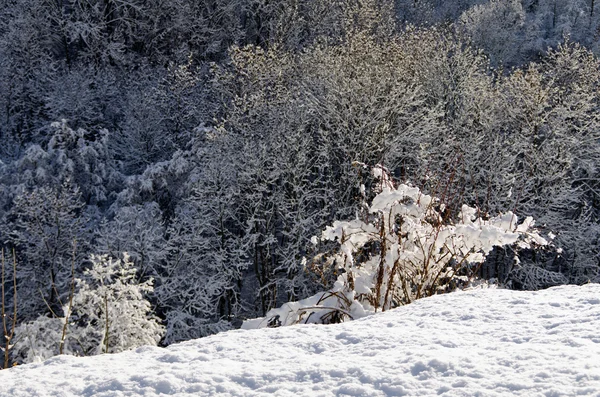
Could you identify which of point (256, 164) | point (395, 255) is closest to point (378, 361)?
point (395, 255)

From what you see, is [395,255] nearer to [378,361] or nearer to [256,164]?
[378,361]

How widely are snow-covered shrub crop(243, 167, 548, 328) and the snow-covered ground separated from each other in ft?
3.91

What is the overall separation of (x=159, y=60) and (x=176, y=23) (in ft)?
7.57

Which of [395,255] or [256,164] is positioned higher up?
[256,164]

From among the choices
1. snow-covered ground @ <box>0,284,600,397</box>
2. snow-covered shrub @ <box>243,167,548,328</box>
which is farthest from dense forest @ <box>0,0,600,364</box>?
snow-covered ground @ <box>0,284,600,397</box>

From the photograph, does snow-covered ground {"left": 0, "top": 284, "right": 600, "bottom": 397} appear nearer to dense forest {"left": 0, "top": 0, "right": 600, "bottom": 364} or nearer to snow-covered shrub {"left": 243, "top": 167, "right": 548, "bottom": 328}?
snow-covered shrub {"left": 243, "top": 167, "right": 548, "bottom": 328}

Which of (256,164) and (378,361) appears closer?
(378,361)

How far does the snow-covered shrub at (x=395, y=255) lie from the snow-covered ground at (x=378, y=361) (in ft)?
3.91

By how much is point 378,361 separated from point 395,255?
2069 millimetres

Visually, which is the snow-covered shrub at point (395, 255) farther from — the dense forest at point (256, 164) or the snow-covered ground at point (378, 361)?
the dense forest at point (256, 164)

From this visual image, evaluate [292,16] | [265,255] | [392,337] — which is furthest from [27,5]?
[392,337]

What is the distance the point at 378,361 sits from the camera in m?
2.30

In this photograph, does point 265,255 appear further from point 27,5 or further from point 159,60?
point 27,5

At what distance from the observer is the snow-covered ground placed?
2066mm
